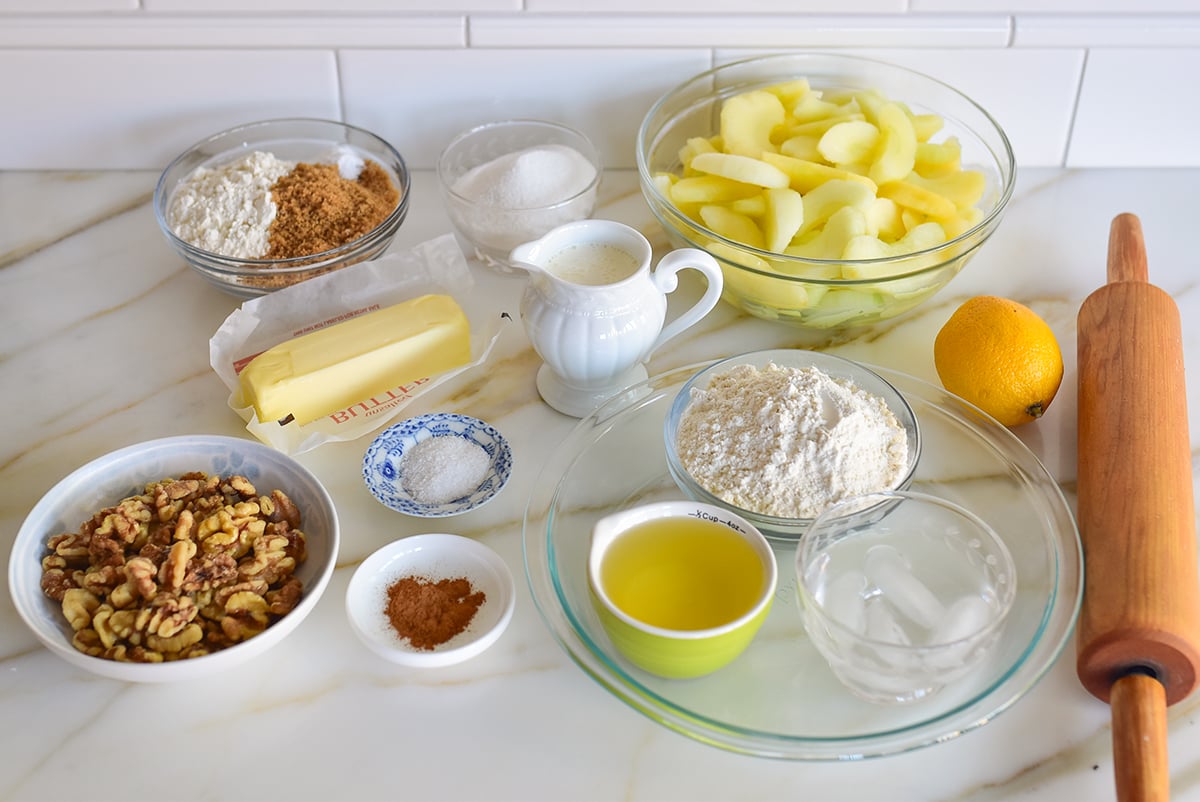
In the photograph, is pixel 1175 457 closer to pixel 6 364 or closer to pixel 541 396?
pixel 541 396

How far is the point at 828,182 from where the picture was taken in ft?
3.71

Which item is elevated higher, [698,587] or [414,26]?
[414,26]

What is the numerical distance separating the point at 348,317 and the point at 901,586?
2.13ft

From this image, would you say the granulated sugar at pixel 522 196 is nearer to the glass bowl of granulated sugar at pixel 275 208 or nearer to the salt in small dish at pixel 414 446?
the glass bowl of granulated sugar at pixel 275 208

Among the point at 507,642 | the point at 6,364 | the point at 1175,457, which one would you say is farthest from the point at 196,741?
the point at 1175,457

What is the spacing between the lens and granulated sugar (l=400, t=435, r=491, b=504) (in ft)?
3.23

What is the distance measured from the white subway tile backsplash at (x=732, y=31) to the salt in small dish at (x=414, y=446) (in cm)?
51

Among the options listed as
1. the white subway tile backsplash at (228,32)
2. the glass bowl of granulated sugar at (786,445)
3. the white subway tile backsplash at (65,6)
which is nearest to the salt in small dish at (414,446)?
the glass bowl of granulated sugar at (786,445)

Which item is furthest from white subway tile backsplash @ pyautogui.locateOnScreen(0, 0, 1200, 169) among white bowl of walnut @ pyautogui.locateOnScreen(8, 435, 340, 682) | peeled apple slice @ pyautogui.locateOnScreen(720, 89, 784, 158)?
white bowl of walnut @ pyautogui.locateOnScreen(8, 435, 340, 682)

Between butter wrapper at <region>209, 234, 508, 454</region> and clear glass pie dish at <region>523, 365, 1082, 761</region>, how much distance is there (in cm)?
20

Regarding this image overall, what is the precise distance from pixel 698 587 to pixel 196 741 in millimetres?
405

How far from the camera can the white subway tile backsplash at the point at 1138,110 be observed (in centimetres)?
132

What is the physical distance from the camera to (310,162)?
1300mm

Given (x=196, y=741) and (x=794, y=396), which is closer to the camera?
(x=196, y=741)
